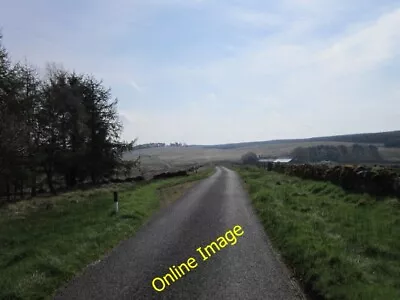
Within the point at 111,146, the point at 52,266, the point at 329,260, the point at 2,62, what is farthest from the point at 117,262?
the point at 111,146

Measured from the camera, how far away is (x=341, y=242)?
10523mm

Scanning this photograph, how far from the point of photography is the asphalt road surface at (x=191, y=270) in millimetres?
7535

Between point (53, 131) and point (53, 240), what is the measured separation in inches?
982

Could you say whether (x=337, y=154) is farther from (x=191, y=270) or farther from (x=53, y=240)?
(x=191, y=270)

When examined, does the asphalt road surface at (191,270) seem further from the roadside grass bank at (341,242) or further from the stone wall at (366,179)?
the stone wall at (366,179)

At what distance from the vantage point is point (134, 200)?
2302 cm

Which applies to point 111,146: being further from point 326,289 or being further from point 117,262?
point 326,289

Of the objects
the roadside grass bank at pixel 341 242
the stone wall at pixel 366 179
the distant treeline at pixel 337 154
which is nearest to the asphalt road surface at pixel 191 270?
the roadside grass bank at pixel 341 242

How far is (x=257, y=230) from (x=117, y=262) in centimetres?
526

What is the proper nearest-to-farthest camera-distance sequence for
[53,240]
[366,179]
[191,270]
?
[191,270] < [53,240] < [366,179]

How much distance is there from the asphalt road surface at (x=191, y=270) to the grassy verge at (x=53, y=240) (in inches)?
19.2

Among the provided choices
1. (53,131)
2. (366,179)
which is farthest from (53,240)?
(53,131)

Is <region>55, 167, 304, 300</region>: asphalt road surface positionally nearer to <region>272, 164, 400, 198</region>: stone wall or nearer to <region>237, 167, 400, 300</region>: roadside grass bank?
<region>237, 167, 400, 300</region>: roadside grass bank

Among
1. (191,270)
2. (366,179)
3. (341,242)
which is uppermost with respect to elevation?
(366,179)
